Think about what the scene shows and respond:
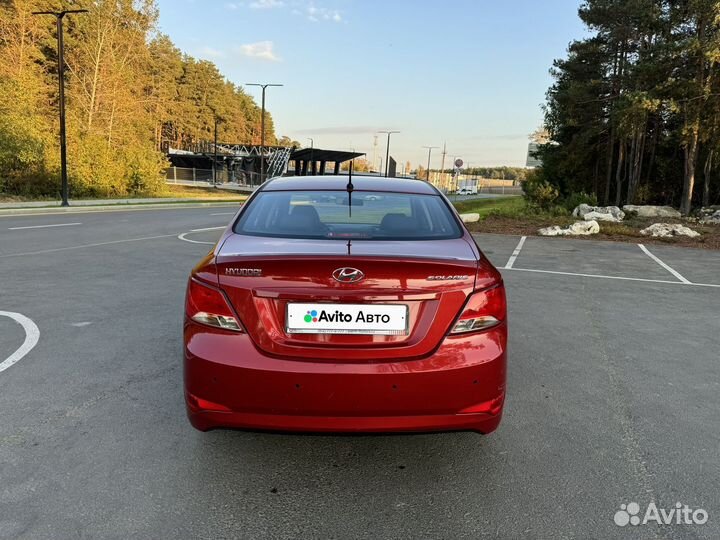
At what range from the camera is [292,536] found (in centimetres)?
232

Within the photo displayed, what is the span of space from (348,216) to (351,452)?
1518mm

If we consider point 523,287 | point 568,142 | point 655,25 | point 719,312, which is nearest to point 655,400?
point 719,312

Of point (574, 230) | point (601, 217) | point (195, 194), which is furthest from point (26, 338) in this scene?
point (195, 194)

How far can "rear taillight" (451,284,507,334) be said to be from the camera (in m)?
2.58

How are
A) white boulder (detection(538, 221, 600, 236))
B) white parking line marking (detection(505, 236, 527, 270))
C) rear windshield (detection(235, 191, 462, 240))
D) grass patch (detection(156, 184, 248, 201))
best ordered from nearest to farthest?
rear windshield (detection(235, 191, 462, 240)) < white parking line marking (detection(505, 236, 527, 270)) < white boulder (detection(538, 221, 600, 236)) < grass patch (detection(156, 184, 248, 201))

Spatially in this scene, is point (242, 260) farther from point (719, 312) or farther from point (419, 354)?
point (719, 312)

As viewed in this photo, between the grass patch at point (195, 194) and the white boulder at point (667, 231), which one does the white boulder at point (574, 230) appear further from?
the grass patch at point (195, 194)

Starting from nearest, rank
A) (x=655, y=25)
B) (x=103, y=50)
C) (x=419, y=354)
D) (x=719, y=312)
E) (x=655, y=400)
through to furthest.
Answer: (x=419, y=354) < (x=655, y=400) < (x=719, y=312) < (x=655, y=25) < (x=103, y=50)

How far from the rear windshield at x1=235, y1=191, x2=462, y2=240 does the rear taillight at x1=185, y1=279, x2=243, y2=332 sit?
0.61 metres

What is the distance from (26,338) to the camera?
490 centimetres

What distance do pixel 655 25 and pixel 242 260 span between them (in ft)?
91.8

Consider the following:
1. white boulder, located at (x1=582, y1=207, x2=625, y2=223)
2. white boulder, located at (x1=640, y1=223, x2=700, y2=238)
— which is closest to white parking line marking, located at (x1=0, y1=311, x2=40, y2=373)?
white boulder, located at (x1=640, y1=223, x2=700, y2=238)

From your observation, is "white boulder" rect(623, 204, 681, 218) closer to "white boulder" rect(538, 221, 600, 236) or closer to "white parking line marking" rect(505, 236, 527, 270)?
"white boulder" rect(538, 221, 600, 236)

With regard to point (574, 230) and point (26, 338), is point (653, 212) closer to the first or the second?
point (574, 230)
